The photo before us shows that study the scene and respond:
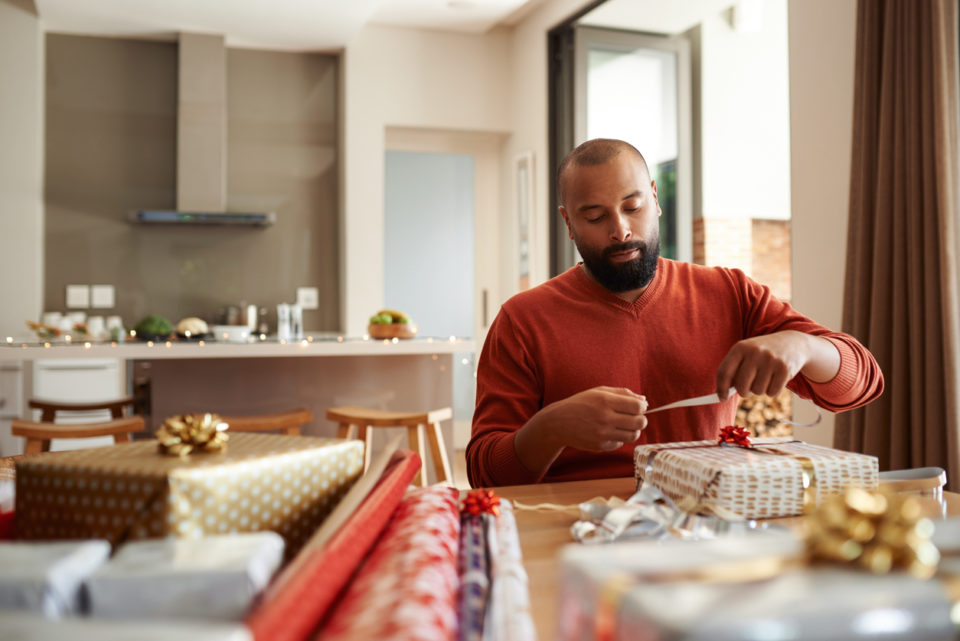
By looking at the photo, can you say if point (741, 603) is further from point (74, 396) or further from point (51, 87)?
point (51, 87)

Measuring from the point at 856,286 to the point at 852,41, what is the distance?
919mm

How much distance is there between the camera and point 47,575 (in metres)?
0.40

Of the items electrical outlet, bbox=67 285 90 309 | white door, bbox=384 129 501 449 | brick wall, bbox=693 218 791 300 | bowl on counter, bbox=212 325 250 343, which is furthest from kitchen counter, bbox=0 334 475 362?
brick wall, bbox=693 218 791 300

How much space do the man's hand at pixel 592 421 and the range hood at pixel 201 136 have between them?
419cm

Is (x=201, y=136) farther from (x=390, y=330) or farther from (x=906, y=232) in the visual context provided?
(x=906, y=232)

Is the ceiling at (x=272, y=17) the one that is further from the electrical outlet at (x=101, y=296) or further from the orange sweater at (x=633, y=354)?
the orange sweater at (x=633, y=354)

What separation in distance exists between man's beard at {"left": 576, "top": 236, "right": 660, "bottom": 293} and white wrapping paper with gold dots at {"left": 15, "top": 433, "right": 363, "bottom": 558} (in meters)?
0.94

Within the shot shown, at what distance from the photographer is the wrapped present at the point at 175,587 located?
16.1 inches

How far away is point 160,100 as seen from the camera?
16.6ft

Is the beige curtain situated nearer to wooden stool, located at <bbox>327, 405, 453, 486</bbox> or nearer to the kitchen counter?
wooden stool, located at <bbox>327, 405, 453, 486</bbox>

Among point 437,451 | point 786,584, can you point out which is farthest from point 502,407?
point 437,451

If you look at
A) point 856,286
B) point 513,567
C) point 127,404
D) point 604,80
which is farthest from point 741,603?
point 604,80

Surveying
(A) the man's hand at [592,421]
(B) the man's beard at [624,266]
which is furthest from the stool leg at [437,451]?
(A) the man's hand at [592,421]

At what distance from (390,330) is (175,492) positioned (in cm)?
281
